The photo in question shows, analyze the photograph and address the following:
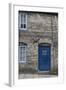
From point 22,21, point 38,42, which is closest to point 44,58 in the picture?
point 38,42

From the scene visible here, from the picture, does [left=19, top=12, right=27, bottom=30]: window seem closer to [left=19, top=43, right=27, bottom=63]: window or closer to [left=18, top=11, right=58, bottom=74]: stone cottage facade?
[left=18, top=11, right=58, bottom=74]: stone cottage facade

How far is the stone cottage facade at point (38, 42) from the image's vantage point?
2264mm

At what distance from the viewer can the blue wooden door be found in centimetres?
232

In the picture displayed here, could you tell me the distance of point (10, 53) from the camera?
222cm

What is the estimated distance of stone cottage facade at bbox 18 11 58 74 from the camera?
2.26m

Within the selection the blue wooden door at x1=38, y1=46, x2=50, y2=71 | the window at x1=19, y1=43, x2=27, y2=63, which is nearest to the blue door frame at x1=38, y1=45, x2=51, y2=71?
the blue wooden door at x1=38, y1=46, x2=50, y2=71

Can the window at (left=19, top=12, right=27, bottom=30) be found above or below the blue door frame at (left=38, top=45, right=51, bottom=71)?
above

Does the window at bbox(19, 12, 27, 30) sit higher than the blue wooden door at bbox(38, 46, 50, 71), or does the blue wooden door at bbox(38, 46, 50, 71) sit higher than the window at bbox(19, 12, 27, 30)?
the window at bbox(19, 12, 27, 30)

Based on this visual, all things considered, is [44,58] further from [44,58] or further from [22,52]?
[22,52]

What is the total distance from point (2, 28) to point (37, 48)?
13.1 inches

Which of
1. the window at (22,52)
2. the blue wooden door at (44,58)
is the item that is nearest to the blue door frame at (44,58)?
the blue wooden door at (44,58)

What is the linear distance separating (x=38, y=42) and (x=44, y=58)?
14 centimetres
